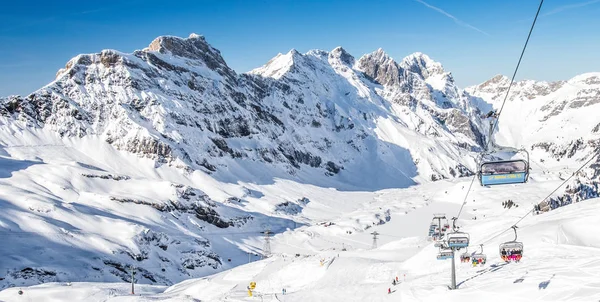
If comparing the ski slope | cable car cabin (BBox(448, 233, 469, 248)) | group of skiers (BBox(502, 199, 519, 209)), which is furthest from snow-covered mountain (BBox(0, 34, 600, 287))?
cable car cabin (BBox(448, 233, 469, 248))

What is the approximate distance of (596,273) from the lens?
26750 millimetres

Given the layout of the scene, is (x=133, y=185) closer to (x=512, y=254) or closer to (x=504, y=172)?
(x=512, y=254)

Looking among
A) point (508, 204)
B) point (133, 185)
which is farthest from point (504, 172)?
point (508, 204)

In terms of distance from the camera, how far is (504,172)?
24.8 m

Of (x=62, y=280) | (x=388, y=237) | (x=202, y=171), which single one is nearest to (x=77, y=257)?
(x=62, y=280)

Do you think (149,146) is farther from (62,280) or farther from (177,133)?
(62,280)

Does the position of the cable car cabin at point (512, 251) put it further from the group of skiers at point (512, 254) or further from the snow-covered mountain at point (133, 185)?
the snow-covered mountain at point (133, 185)

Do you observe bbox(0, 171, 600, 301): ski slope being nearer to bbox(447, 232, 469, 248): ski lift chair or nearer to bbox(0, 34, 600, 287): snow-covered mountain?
bbox(447, 232, 469, 248): ski lift chair

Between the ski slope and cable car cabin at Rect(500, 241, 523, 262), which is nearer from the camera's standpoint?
the ski slope

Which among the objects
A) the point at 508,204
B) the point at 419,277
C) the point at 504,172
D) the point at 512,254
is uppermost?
the point at 508,204

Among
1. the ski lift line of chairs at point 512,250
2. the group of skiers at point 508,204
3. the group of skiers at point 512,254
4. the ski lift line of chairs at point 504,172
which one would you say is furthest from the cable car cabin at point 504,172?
the group of skiers at point 508,204

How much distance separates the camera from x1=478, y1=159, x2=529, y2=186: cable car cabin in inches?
968

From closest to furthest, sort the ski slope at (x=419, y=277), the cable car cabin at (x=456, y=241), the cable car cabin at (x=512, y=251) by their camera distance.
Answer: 1. the ski slope at (x=419, y=277)
2. the cable car cabin at (x=456, y=241)
3. the cable car cabin at (x=512, y=251)

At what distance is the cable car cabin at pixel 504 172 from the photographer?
24578 mm
